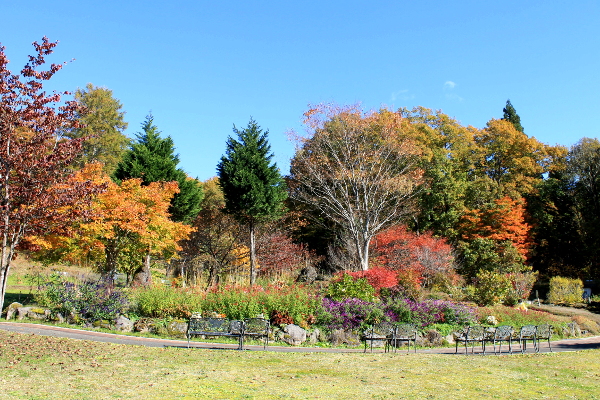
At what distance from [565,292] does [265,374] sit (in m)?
20.1

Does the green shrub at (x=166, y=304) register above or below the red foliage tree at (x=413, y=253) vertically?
below

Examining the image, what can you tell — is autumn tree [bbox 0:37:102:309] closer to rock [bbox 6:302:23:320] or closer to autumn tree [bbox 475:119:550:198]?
rock [bbox 6:302:23:320]

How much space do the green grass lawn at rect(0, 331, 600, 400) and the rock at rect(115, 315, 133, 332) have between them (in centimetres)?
269

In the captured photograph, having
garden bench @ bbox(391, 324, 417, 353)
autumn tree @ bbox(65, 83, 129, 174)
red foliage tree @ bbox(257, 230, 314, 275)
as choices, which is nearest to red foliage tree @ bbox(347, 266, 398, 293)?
garden bench @ bbox(391, 324, 417, 353)

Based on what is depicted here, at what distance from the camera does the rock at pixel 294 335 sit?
12242mm

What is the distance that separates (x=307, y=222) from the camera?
94.0ft

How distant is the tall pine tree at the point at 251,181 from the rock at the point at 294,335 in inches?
319

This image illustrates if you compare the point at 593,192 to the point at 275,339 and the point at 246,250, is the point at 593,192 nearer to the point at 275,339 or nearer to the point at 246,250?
the point at 246,250

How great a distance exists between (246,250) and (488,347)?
15010 mm

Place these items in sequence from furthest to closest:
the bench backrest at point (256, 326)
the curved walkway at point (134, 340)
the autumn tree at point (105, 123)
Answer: the autumn tree at point (105, 123)
the bench backrest at point (256, 326)
the curved walkway at point (134, 340)

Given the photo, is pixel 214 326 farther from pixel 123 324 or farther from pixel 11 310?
pixel 11 310

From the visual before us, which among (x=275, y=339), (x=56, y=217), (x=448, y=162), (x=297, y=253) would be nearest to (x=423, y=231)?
(x=448, y=162)

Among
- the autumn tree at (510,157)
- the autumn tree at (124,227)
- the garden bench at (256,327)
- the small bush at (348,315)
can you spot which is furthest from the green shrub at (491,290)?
the autumn tree at (510,157)

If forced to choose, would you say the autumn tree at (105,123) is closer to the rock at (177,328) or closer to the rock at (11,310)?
the rock at (11,310)
